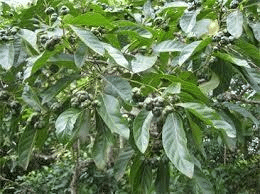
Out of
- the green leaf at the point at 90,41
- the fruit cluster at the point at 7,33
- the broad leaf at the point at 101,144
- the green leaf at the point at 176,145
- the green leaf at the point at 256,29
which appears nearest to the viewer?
the green leaf at the point at 176,145

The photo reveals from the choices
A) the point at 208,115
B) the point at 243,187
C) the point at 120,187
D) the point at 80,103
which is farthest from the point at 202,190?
the point at 243,187

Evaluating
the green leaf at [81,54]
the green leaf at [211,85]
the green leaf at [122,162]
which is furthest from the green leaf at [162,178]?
the green leaf at [81,54]

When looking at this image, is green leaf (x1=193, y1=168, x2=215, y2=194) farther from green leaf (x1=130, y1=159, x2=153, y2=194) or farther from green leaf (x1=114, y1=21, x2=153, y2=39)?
green leaf (x1=114, y1=21, x2=153, y2=39)

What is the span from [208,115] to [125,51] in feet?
1.50

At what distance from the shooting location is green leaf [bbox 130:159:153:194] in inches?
59.0

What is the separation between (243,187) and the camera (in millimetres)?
3779

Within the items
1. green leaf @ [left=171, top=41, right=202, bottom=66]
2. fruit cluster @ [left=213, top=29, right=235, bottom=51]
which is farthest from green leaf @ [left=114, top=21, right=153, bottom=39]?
fruit cluster @ [left=213, top=29, right=235, bottom=51]

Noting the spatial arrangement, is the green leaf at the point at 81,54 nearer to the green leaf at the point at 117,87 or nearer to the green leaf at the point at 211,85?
the green leaf at the point at 117,87

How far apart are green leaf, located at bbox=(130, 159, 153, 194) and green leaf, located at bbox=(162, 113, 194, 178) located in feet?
1.21

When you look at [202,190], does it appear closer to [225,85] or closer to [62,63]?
[225,85]

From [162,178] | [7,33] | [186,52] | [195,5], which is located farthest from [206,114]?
[7,33]

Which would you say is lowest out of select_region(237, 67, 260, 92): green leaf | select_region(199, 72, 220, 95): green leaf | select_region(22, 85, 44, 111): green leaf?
select_region(199, 72, 220, 95): green leaf

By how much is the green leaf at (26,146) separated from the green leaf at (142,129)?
1.54ft

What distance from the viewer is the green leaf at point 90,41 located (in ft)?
3.84
